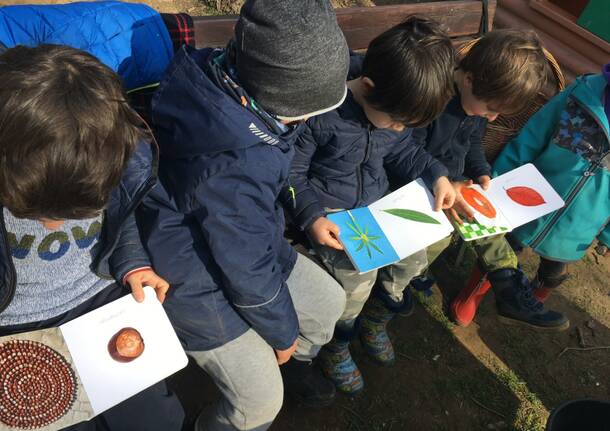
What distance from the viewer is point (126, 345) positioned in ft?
4.62

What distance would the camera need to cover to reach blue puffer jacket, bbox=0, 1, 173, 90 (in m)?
1.54

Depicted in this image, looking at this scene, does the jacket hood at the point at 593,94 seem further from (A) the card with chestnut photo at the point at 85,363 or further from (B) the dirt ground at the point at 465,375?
(A) the card with chestnut photo at the point at 85,363

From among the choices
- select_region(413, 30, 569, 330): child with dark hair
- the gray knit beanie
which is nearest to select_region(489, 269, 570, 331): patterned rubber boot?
select_region(413, 30, 569, 330): child with dark hair

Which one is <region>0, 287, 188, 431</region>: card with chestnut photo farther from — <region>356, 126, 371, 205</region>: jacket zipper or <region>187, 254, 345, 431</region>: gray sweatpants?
<region>356, 126, 371, 205</region>: jacket zipper

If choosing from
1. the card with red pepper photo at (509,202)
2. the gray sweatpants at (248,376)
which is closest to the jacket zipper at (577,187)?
the card with red pepper photo at (509,202)

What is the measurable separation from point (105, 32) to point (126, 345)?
3.27 ft

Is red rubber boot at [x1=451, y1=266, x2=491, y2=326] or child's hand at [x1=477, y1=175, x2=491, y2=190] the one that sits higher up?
child's hand at [x1=477, y1=175, x2=491, y2=190]

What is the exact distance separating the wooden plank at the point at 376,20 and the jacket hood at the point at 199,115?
69 cm

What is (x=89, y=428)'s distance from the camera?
1.43 meters

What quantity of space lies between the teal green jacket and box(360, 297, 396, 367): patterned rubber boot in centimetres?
80

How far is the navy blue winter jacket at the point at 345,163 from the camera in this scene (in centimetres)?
191

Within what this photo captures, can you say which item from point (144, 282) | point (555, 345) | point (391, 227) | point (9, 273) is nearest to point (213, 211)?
point (144, 282)

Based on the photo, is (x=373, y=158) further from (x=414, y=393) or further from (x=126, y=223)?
(x=414, y=393)

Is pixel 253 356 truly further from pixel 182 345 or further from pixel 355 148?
pixel 355 148
